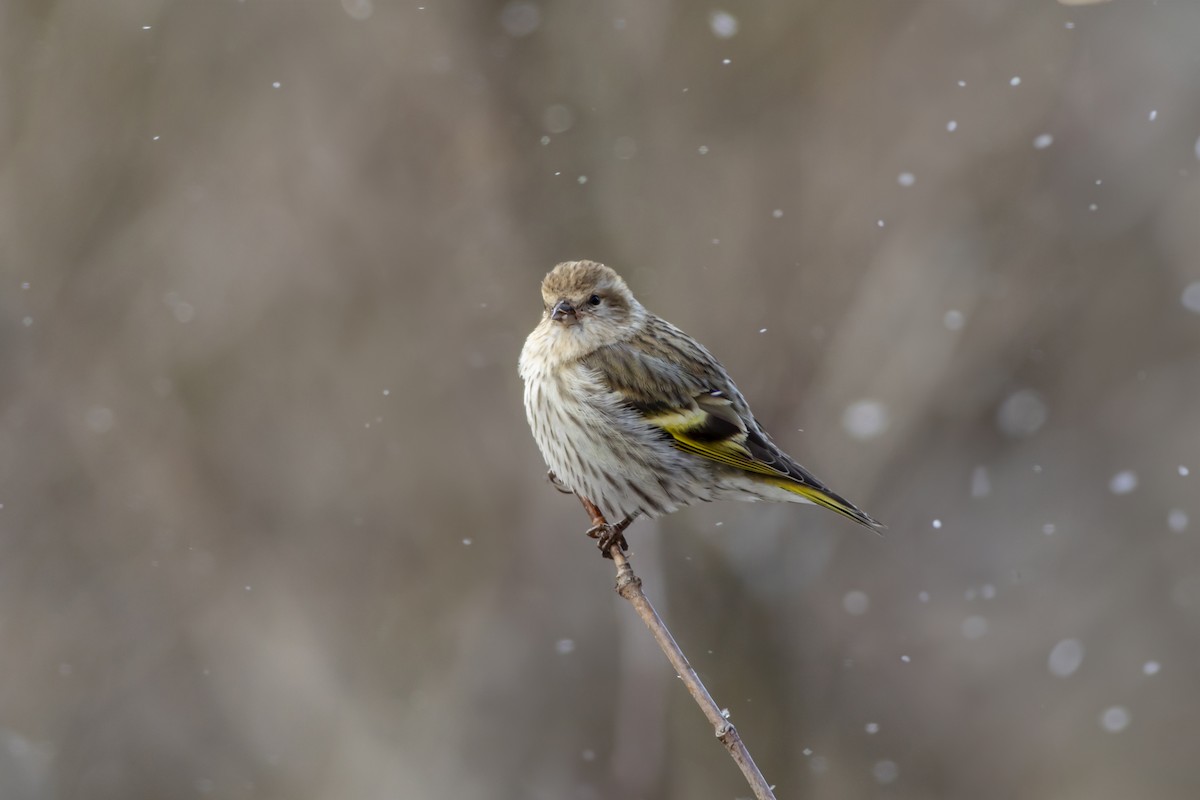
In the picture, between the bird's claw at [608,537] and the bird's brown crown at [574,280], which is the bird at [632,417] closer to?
the bird's brown crown at [574,280]

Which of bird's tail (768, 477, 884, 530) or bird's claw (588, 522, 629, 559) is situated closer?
bird's claw (588, 522, 629, 559)

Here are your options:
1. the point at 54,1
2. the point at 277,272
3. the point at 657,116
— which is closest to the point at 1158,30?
the point at 657,116

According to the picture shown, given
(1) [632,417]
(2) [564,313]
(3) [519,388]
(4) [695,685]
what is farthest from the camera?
(3) [519,388]

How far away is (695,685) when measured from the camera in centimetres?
265

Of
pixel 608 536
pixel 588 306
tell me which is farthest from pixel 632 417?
pixel 608 536

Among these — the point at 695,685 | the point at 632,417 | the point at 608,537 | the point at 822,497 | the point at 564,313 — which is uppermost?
the point at 564,313

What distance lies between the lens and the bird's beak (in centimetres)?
388

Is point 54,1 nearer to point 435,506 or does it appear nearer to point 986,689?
point 435,506

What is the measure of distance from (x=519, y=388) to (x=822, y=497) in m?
4.42

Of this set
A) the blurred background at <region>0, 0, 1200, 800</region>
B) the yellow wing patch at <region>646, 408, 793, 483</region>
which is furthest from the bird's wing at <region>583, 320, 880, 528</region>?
the blurred background at <region>0, 0, 1200, 800</region>

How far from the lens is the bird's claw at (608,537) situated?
3.61 m

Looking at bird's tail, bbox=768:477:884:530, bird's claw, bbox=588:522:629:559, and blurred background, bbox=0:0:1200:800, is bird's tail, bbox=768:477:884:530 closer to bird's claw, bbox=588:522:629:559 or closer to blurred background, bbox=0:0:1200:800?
bird's claw, bbox=588:522:629:559

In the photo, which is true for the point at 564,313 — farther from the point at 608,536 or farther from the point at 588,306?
the point at 608,536

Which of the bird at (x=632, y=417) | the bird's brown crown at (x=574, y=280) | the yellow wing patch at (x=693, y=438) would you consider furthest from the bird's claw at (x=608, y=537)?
the bird's brown crown at (x=574, y=280)
